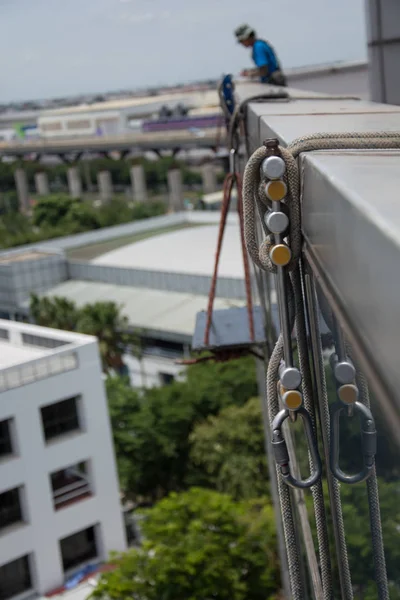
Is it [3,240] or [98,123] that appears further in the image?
[98,123]

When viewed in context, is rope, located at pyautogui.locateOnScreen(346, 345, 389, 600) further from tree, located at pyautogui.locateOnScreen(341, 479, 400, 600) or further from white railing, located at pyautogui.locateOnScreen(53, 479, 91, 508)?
white railing, located at pyautogui.locateOnScreen(53, 479, 91, 508)

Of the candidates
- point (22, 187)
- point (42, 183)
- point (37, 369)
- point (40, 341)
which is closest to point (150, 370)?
point (40, 341)

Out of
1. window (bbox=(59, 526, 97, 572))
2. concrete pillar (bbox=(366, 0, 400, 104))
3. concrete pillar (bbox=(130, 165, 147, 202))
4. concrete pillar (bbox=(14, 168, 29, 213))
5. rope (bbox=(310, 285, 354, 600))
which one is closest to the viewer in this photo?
rope (bbox=(310, 285, 354, 600))

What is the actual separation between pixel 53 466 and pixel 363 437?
14126 millimetres

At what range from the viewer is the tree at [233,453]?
16625 mm

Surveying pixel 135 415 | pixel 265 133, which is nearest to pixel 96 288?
pixel 135 415

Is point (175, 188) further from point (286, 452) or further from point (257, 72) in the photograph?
point (286, 452)

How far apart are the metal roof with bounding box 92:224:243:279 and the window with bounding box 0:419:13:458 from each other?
39.6 feet

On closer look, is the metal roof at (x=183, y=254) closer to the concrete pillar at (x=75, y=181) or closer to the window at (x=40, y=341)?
the window at (x=40, y=341)

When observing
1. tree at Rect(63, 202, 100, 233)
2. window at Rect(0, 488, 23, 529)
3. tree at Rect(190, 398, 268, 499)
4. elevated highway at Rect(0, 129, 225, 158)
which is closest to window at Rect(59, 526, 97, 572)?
window at Rect(0, 488, 23, 529)

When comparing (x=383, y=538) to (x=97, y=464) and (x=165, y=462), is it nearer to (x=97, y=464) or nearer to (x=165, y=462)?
(x=97, y=464)

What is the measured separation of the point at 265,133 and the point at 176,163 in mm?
57945

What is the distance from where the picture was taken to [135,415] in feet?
61.9

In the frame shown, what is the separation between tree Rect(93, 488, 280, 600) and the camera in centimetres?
1238
